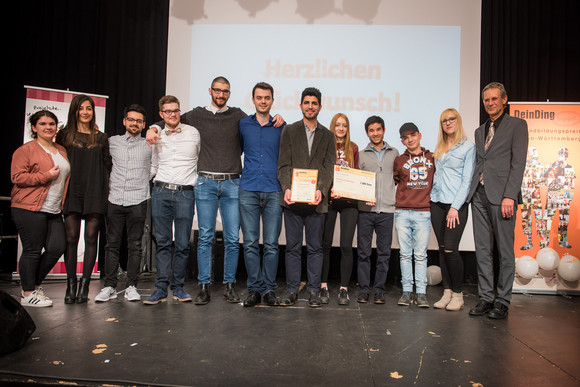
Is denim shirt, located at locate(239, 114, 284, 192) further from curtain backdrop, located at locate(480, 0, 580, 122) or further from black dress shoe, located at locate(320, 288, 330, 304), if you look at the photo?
curtain backdrop, located at locate(480, 0, 580, 122)

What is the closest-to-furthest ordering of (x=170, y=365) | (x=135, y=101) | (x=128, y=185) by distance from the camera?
(x=170, y=365)
(x=128, y=185)
(x=135, y=101)

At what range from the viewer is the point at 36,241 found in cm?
308

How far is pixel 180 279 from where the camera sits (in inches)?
131

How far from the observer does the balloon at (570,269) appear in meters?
4.08

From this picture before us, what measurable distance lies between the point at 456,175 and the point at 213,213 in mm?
2014

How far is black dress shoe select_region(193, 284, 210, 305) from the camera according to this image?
3195 millimetres

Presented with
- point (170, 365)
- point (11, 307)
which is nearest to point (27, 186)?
point (11, 307)

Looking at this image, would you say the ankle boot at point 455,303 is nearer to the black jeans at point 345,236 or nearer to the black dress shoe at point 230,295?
the black jeans at point 345,236

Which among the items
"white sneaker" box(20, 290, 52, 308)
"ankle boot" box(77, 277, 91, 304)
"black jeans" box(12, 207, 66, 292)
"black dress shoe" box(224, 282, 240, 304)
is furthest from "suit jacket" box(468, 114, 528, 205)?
"white sneaker" box(20, 290, 52, 308)

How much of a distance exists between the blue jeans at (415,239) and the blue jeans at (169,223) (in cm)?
180

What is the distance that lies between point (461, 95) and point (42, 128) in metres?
4.25

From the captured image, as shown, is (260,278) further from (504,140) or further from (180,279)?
(504,140)

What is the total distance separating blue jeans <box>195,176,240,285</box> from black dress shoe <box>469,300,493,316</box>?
1.92m

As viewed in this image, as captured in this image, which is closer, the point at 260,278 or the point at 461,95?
the point at 260,278
